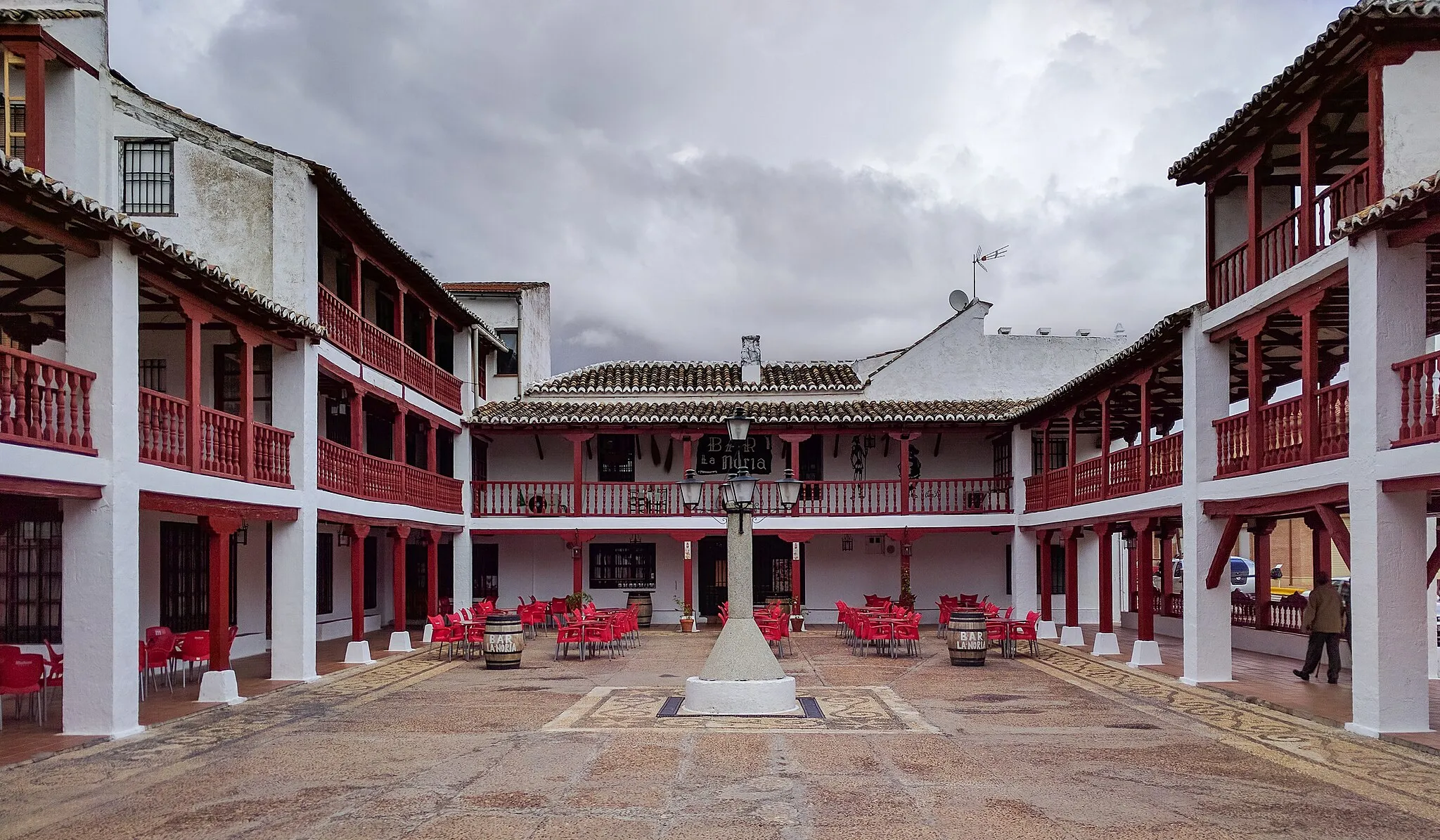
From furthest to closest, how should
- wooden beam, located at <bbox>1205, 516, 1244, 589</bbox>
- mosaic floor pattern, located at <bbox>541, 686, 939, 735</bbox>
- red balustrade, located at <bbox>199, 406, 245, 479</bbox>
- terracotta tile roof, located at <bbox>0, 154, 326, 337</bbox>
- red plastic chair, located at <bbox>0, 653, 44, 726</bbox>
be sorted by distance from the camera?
wooden beam, located at <bbox>1205, 516, 1244, 589</bbox> < red balustrade, located at <bbox>199, 406, 245, 479</bbox> < mosaic floor pattern, located at <bbox>541, 686, 939, 735</bbox> < red plastic chair, located at <bbox>0, 653, 44, 726</bbox> < terracotta tile roof, located at <bbox>0, 154, 326, 337</bbox>

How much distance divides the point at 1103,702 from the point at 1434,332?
7.02 m

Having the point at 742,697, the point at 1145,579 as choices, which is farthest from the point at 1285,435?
the point at 742,697

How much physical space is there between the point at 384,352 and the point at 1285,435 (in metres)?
13.8

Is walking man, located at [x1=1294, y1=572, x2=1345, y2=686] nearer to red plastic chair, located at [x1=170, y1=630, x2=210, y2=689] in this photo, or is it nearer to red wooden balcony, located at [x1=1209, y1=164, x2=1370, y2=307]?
→ red wooden balcony, located at [x1=1209, y1=164, x2=1370, y2=307]

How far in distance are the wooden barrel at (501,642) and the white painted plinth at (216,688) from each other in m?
4.44

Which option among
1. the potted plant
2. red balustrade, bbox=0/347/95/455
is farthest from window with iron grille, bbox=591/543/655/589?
red balustrade, bbox=0/347/95/455

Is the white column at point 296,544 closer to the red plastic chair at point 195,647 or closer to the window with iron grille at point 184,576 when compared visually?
the red plastic chair at point 195,647

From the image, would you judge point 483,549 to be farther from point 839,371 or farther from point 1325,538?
point 1325,538

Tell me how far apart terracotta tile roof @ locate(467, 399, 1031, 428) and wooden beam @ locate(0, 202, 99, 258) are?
1409cm

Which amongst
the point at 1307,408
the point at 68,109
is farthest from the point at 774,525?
the point at 68,109

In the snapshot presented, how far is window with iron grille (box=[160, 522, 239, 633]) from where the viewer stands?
16.7 m

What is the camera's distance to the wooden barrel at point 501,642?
56.4 feet

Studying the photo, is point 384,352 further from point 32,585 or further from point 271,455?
point 32,585

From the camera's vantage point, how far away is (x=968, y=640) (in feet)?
57.1
